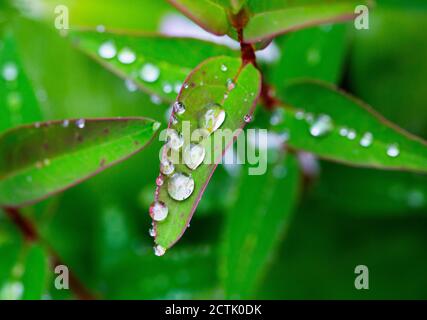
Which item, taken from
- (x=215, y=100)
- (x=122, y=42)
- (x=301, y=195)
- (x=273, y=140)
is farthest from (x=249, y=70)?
(x=301, y=195)

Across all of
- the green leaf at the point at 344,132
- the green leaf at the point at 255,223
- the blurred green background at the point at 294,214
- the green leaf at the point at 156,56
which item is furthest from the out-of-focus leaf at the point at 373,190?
the green leaf at the point at 156,56

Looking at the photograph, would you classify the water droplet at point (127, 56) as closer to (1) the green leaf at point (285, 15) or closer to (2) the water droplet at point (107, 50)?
(2) the water droplet at point (107, 50)

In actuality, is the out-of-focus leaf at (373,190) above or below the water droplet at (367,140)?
above

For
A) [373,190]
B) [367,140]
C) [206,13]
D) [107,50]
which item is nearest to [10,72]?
[107,50]

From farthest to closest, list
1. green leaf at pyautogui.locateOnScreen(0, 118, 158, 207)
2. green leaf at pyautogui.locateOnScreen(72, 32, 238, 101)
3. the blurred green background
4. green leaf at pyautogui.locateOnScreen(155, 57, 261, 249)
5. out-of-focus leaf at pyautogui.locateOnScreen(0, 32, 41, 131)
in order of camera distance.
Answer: the blurred green background < out-of-focus leaf at pyautogui.locateOnScreen(0, 32, 41, 131) < green leaf at pyautogui.locateOnScreen(72, 32, 238, 101) < green leaf at pyautogui.locateOnScreen(0, 118, 158, 207) < green leaf at pyautogui.locateOnScreen(155, 57, 261, 249)

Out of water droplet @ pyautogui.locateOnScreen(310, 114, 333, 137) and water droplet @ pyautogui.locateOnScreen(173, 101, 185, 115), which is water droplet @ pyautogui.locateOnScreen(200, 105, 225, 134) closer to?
water droplet @ pyautogui.locateOnScreen(173, 101, 185, 115)

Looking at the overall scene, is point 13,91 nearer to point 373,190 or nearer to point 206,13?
point 206,13

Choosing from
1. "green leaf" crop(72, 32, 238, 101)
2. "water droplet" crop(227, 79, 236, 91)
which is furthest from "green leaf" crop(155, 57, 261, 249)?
"green leaf" crop(72, 32, 238, 101)
